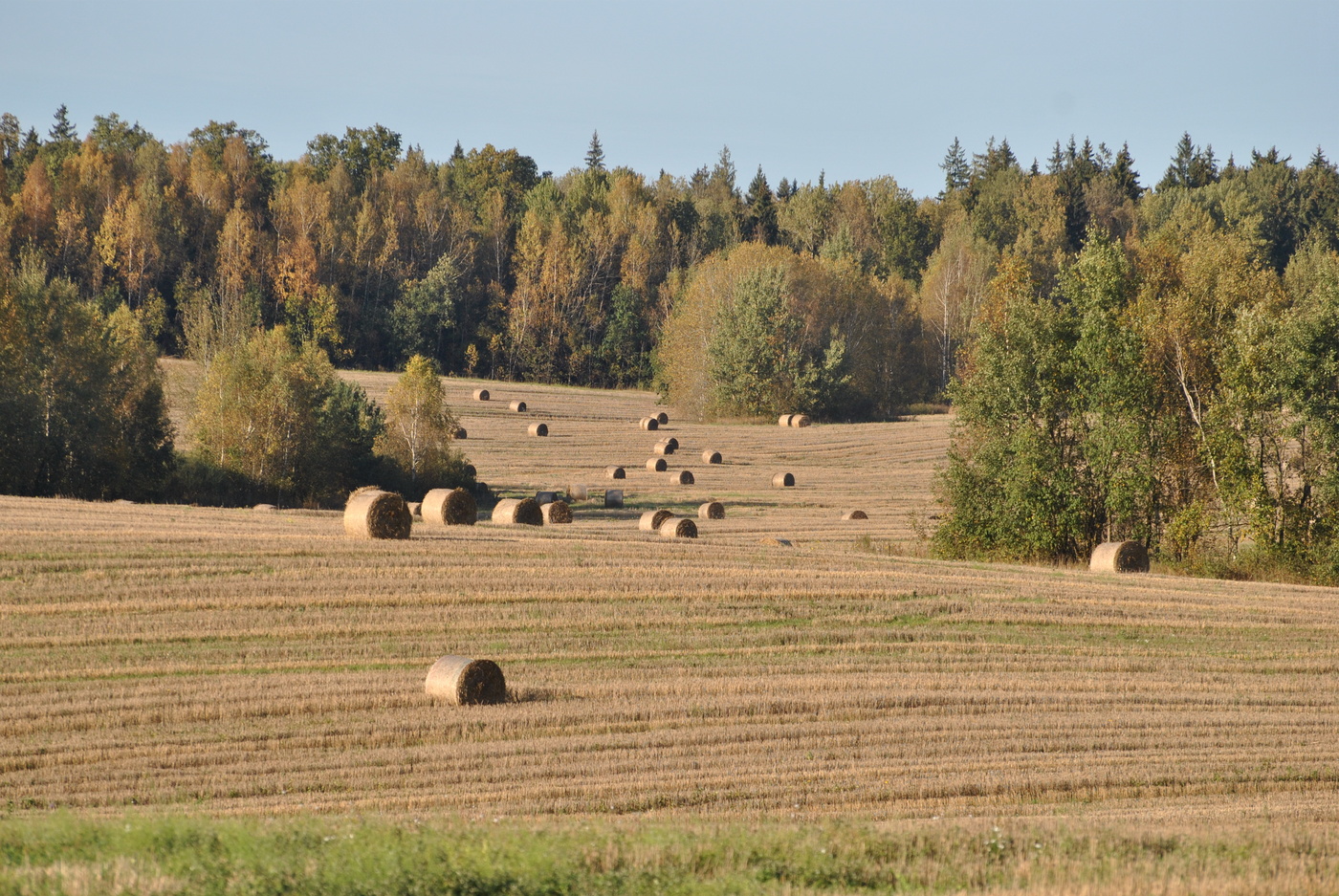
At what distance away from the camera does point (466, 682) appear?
1480 centimetres

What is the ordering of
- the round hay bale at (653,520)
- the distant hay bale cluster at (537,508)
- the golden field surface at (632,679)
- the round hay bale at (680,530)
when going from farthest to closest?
the round hay bale at (653,520), the round hay bale at (680,530), the distant hay bale cluster at (537,508), the golden field surface at (632,679)

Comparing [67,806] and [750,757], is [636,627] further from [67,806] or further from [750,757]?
[67,806]

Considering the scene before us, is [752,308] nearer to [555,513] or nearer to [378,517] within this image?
[555,513]

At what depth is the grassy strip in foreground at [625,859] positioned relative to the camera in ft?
22.1

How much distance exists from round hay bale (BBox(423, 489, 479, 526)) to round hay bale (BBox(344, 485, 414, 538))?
10.3ft

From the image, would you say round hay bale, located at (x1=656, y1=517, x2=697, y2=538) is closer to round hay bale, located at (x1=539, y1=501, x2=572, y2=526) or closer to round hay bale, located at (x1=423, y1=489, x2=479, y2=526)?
round hay bale, located at (x1=539, y1=501, x2=572, y2=526)

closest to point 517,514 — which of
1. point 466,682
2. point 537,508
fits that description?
point 537,508

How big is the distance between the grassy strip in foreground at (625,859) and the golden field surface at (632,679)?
5.56 feet

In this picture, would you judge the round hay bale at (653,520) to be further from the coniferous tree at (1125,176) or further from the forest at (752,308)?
the coniferous tree at (1125,176)

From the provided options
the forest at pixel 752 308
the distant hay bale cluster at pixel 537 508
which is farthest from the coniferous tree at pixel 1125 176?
the distant hay bale cluster at pixel 537 508

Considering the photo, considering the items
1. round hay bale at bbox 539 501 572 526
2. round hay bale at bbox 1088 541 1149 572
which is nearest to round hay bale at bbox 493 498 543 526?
round hay bale at bbox 539 501 572 526

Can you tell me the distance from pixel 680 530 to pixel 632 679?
51.4 feet

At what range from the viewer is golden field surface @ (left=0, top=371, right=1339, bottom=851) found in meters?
11.6

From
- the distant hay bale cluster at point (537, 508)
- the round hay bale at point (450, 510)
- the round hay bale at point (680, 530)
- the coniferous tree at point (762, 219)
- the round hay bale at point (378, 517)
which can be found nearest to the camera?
the round hay bale at point (378, 517)
